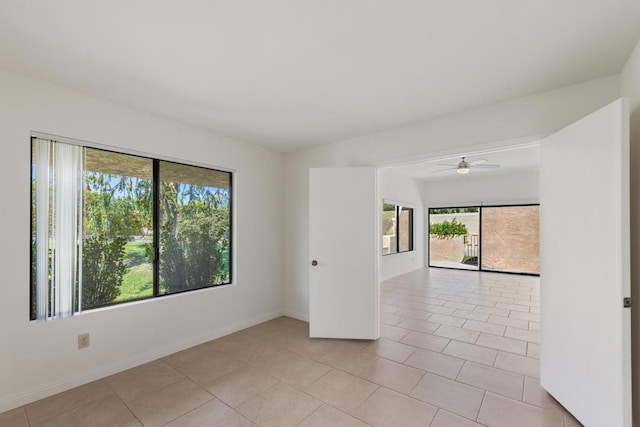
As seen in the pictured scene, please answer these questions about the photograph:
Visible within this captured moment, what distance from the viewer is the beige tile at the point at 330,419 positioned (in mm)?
1961

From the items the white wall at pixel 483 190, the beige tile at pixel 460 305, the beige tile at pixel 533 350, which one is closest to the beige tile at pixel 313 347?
the beige tile at pixel 533 350

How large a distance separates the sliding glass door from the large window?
714 centimetres

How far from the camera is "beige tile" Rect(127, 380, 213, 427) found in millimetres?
2055

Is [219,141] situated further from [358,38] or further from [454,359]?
[454,359]

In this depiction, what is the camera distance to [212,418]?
2045 millimetres

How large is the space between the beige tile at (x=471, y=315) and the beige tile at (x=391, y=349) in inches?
59.2

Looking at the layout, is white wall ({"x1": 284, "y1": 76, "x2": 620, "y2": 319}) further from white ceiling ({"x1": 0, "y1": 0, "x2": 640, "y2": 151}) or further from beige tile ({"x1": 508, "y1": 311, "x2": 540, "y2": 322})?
beige tile ({"x1": 508, "y1": 311, "x2": 540, "y2": 322})

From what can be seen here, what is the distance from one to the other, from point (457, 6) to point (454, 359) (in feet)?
9.98

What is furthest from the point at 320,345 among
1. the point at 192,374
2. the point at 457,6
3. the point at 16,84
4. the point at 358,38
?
the point at 16,84

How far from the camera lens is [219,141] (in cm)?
356

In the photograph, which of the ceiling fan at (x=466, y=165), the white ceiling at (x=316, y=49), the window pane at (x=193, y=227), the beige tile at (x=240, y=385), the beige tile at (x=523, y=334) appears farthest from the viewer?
the ceiling fan at (x=466, y=165)

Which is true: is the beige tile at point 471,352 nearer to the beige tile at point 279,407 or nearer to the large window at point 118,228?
the beige tile at point 279,407

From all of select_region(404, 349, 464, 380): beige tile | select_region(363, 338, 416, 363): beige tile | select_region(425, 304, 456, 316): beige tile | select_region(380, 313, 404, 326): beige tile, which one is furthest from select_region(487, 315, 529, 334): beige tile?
select_region(363, 338, 416, 363): beige tile

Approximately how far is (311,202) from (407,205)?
491 centimetres
